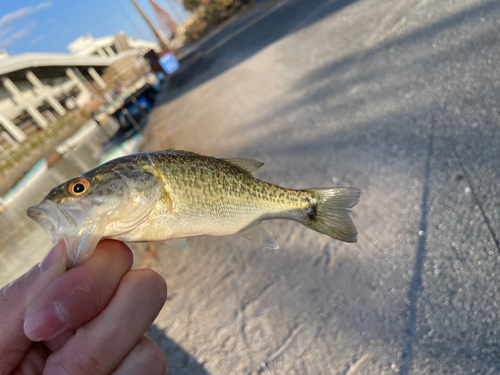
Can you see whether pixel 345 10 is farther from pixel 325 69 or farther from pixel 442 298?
pixel 442 298

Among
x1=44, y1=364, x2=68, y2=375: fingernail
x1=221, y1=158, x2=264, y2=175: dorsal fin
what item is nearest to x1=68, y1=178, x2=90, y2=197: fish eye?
A: x1=44, y1=364, x2=68, y2=375: fingernail

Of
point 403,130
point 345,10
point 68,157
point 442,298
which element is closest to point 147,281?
point 442,298

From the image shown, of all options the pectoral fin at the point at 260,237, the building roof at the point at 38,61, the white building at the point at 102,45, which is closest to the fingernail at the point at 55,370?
the pectoral fin at the point at 260,237

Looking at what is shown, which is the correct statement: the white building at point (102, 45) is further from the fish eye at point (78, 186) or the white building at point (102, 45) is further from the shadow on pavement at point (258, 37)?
the fish eye at point (78, 186)

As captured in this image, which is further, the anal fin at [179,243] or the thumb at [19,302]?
the anal fin at [179,243]

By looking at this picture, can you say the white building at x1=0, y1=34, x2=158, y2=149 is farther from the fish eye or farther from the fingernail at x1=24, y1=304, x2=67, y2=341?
the fingernail at x1=24, y1=304, x2=67, y2=341

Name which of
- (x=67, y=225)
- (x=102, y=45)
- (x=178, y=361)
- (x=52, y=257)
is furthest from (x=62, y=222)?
(x=102, y=45)

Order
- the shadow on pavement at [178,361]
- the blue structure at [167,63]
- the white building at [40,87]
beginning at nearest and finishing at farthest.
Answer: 1. the shadow on pavement at [178,361]
2. the blue structure at [167,63]
3. the white building at [40,87]

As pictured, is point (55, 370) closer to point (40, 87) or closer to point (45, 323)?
point (45, 323)
